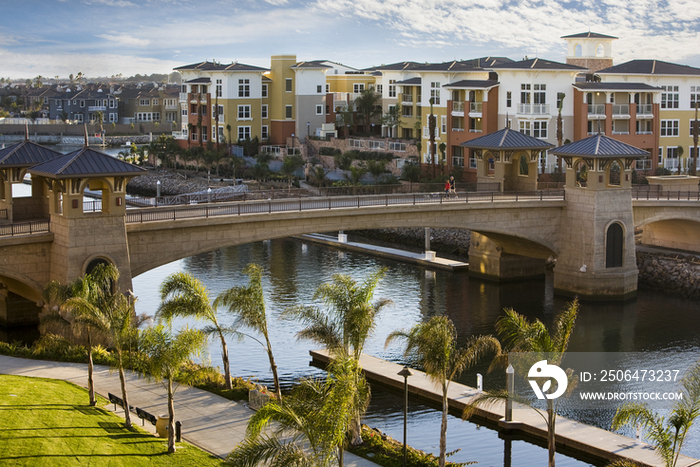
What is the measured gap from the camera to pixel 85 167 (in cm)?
4094

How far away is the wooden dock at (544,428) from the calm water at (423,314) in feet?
1.73

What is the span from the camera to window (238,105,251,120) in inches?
4331

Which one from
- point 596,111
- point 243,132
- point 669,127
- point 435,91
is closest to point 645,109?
point 669,127

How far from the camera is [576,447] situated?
106 ft

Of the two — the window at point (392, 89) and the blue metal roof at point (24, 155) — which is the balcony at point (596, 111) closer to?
the window at point (392, 89)

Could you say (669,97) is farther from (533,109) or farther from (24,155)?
(24,155)

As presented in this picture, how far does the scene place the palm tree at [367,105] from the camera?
372 feet

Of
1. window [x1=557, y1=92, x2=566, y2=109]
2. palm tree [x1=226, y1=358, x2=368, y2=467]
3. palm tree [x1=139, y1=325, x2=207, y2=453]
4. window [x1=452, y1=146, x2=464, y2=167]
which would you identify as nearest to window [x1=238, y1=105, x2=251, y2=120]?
window [x1=452, y1=146, x2=464, y2=167]

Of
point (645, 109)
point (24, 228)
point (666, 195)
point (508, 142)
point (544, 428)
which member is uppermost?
point (645, 109)

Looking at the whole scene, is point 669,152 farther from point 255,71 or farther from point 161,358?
point 161,358

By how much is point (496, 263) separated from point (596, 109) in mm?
25951

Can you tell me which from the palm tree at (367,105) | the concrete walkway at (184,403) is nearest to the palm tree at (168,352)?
the concrete walkway at (184,403)

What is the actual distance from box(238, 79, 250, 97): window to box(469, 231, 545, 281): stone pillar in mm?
51898

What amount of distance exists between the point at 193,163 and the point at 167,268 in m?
47.0
